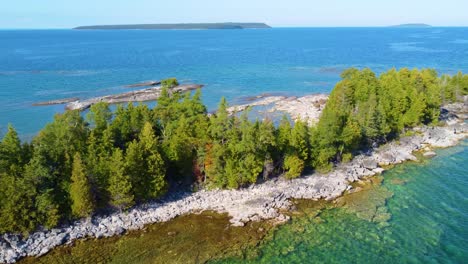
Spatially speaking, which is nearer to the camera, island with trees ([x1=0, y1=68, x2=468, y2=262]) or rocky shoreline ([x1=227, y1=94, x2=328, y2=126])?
island with trees ([x1=0, y1=68, x2=468, y2=262])

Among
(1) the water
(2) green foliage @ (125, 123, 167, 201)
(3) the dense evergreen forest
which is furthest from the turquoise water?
(2) green foliage @ (125, 123, 167, 201)

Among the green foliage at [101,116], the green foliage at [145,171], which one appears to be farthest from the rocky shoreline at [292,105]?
the green foliage at [145,171]

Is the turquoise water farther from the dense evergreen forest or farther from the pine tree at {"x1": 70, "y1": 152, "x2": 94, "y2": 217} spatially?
the pine tree at {"x1": 70, "y1": 152, "x2": 94, "y2": 217}

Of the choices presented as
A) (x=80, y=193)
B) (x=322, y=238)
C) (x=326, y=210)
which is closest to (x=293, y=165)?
(x=326, y=210)

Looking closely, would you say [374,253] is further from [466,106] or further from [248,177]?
[466,106]

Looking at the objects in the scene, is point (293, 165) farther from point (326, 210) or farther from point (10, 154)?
point (10, 154)

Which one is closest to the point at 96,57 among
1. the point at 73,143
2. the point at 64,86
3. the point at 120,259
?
the point at 64,86
